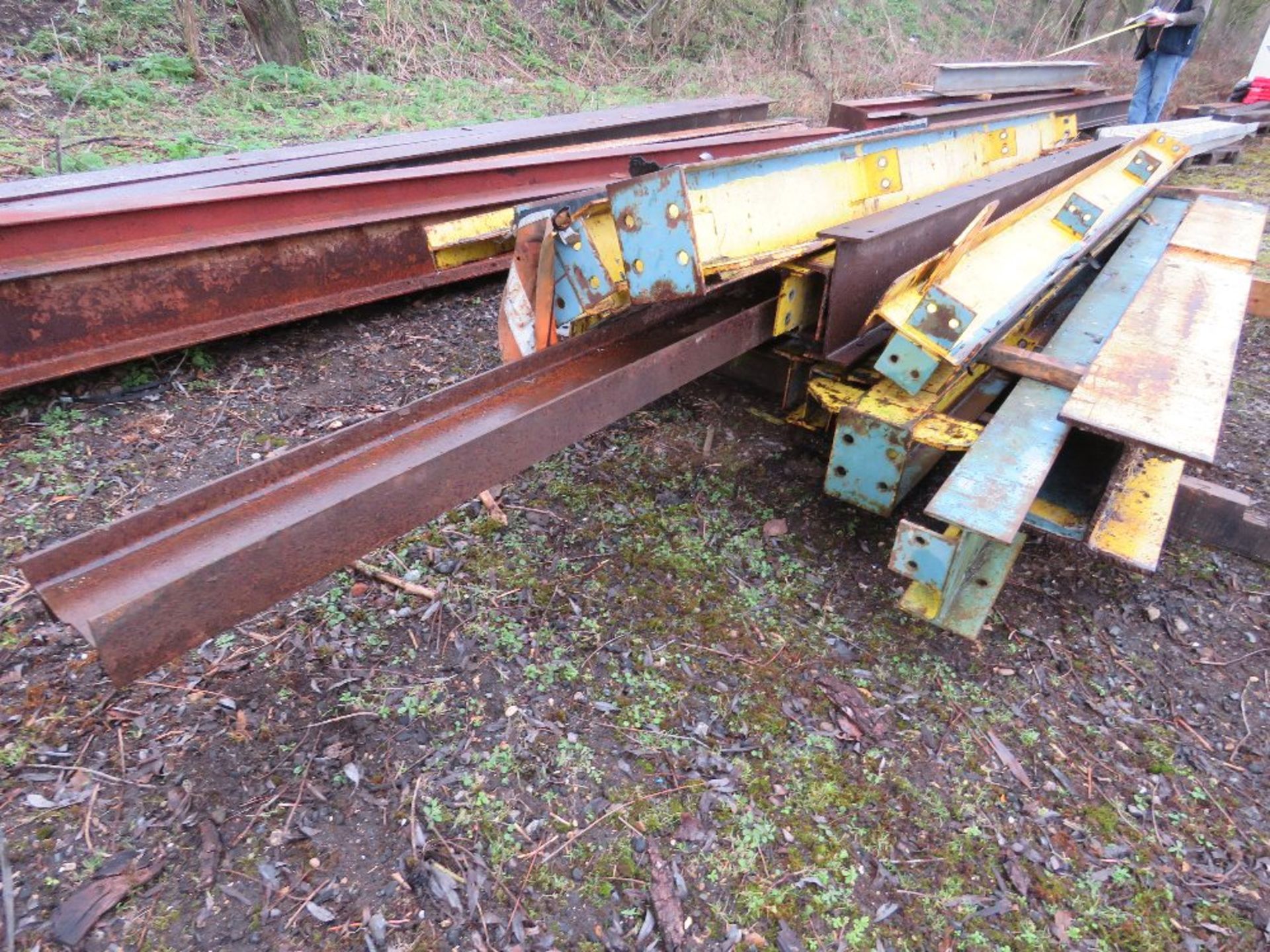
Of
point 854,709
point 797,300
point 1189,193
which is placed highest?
point 1189,193

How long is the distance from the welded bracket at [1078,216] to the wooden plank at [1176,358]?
0.38 m

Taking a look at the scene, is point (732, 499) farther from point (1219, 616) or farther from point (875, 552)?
point (1219, 616)

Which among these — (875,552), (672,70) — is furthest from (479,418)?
(672,70)

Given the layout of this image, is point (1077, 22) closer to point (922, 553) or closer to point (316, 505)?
point (922, 553)

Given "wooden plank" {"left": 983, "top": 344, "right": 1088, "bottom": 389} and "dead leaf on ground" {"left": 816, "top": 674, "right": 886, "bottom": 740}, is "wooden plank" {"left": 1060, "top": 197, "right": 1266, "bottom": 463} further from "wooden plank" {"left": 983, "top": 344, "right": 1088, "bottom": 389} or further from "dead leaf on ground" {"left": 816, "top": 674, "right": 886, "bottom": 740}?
"dead leaf on ground" {"left": 816, "top": 674, "right": 886, "bottom": 740}

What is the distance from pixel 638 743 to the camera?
2031 mm

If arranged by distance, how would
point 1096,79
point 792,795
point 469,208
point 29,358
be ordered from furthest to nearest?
1. point 1096,79
2. point 469,208
3. point 29,358
4. point 792,795

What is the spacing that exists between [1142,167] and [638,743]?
4.15m

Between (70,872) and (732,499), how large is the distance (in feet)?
7.56

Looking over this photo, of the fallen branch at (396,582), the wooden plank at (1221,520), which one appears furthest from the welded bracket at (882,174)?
the fallen branch at (396,582)

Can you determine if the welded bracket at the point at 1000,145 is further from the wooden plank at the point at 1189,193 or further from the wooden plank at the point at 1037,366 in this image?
the wooden plank at the point at 1037,366

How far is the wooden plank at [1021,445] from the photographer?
192cm

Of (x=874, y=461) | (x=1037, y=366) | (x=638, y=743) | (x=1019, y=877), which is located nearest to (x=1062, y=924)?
(x=1019, y=877)

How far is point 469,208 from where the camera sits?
4090 millimetres
